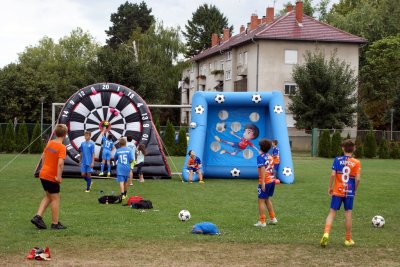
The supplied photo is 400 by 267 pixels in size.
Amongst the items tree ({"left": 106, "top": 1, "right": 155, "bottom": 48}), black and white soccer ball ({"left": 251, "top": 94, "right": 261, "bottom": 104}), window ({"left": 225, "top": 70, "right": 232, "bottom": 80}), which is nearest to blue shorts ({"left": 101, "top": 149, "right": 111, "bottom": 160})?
black and white soccer ball ({"left": 251, "top": 94, "right": 261, "bottom": 104})

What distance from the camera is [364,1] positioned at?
68562 mm

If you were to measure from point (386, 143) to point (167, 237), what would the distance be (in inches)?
1331

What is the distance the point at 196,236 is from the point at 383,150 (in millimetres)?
33110

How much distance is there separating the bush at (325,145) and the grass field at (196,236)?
22743mm

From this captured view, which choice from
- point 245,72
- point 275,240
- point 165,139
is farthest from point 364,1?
point 275,240

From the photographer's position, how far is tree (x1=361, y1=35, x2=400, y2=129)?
55.2 metres

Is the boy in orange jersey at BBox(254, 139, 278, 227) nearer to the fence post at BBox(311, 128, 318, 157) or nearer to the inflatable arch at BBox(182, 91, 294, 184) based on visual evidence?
the inflatable arch at BBox(182, 91, 294, 184)

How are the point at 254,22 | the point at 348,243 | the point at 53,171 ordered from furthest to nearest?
the point at 254,22, the point at 53,171, the point at 348,243

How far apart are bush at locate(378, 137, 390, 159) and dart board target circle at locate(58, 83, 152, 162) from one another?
76.5ft

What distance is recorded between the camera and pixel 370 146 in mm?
41031

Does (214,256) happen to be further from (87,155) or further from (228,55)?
(228,55)

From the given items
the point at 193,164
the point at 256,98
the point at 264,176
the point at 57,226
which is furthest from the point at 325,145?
the point at 57,226

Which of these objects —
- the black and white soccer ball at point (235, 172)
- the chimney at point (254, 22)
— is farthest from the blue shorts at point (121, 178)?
the chimney at point (254, 22)

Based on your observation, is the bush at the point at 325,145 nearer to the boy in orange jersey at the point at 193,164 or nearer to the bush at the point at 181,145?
the bush at the point at 181,145
